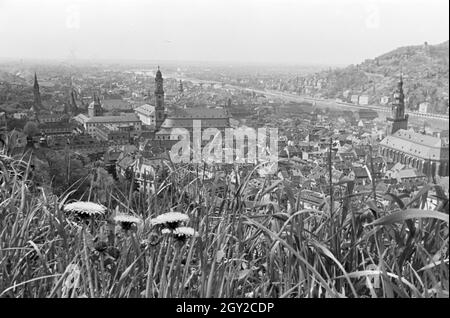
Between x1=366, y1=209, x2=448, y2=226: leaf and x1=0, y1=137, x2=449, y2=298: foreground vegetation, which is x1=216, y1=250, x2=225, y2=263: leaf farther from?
x1=366, y1=209, x2=448, y2=226: leaf

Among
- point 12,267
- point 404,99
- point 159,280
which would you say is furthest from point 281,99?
point 12,267

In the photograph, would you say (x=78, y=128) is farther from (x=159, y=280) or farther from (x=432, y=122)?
(x=432, y=122)

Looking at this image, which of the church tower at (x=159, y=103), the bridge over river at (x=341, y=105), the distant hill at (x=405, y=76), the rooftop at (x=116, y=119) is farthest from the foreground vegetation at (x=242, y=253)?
the rooftop at (x=116, y=119)

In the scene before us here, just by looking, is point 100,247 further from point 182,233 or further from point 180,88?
point 180,88

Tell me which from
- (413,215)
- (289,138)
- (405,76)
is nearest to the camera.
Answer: (413,215)

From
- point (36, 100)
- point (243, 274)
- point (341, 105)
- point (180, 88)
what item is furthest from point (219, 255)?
point (36, 100)

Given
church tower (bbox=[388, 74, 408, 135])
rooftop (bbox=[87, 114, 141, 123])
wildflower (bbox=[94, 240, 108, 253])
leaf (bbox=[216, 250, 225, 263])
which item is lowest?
leaf (bbox=[216, 250, 225, 263])

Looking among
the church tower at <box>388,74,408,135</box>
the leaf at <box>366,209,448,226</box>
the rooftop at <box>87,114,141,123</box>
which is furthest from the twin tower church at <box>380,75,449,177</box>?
the rooftop at <box>87,114,141,123</box>
